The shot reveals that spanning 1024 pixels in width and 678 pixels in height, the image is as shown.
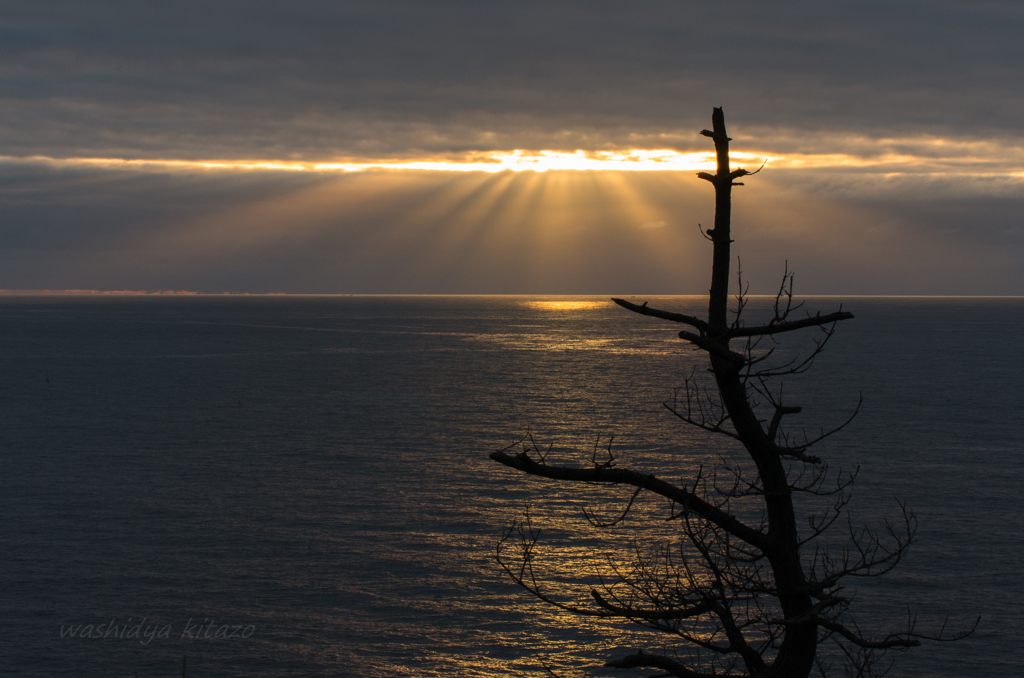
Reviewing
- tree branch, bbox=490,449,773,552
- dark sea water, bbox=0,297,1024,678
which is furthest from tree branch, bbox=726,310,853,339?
dark sea water, bbox=0,297,1024,678

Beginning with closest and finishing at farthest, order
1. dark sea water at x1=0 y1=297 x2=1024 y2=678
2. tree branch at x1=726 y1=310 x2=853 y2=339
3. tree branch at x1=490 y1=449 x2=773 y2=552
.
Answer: tree branch at x1=726 y1=310 x2=853 y2=339
tree branch at x1=490 y1=449 x2=773 y2=552
dark sea water at x1=0 y1=297 x2=1024 y2=678

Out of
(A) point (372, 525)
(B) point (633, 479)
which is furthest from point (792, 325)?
(A) point (372, 525)

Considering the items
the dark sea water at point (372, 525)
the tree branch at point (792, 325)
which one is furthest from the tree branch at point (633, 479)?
the dark sea water at point (372, 525)

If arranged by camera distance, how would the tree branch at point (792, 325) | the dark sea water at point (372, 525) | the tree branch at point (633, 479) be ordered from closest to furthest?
the tree branch at point (792, 325) < the tree branch at point (633, 479) < the dark sea water at point (372, 525)

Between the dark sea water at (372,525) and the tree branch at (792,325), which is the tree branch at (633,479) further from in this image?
the dark sea water at (372,525)

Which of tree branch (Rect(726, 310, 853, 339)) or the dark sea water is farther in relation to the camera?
the dark sea water

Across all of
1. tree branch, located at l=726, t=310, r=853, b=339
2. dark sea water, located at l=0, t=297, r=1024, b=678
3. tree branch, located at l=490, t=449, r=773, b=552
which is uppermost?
tree branch, located at l=726, t=310, r=853, b=339

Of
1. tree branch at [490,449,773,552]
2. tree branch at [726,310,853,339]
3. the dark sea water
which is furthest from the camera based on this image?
the dark sea water

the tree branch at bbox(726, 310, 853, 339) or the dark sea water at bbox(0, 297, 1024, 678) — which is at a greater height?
the tree branch at bbox(726, 310, 853, 339)

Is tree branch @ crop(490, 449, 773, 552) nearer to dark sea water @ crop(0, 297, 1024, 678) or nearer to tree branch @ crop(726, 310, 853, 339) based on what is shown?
tree branch @ crop(726, 310, 853, 339)

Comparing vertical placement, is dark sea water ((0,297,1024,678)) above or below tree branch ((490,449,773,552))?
below

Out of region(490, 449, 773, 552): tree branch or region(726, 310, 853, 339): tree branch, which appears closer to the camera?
region(726, 310, 853, 339): tree branch

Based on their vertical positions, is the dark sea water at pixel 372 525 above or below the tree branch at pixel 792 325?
below

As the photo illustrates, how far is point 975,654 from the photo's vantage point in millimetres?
42656
